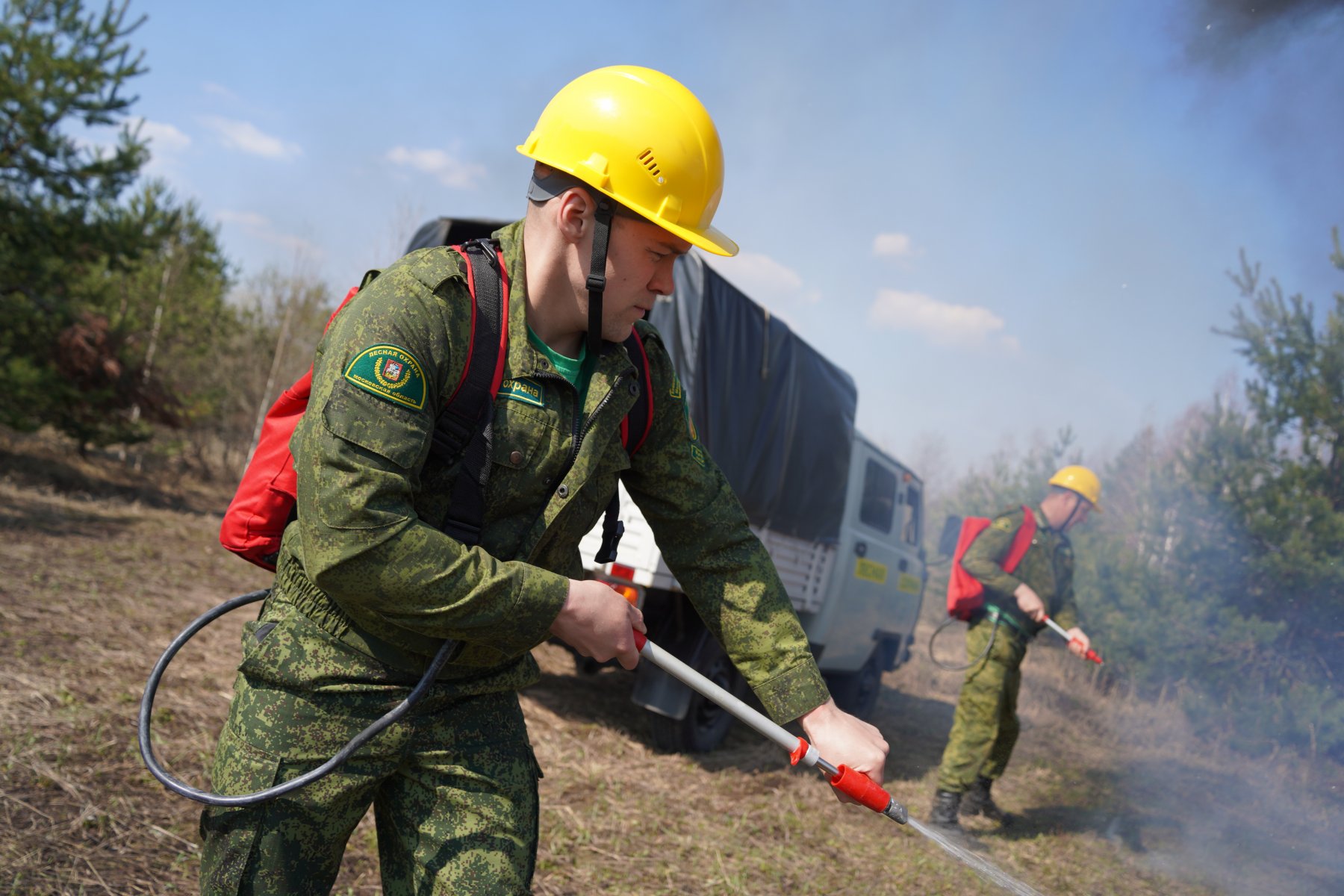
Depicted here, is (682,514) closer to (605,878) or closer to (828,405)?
(605,878)

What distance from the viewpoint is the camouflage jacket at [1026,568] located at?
5.63 metres

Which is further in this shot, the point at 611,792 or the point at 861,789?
the point at 611,792

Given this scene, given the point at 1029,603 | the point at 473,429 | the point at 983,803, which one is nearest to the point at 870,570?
the point at 1029,603

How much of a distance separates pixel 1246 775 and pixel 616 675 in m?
5.54

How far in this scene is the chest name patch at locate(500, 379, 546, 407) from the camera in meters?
1.69

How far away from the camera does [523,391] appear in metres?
1.70

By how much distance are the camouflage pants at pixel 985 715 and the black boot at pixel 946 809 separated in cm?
4

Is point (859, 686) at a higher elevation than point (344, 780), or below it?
below

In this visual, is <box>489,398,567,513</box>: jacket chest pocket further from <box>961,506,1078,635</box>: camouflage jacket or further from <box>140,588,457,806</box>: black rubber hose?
<box>961,506,1078,635</box>: camouflage jacket

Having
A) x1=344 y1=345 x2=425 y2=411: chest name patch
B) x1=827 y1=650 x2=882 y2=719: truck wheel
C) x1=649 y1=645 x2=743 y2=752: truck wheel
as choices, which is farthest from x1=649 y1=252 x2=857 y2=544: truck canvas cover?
x1=344 y1=345 x2=425 y2=411: chest name patch

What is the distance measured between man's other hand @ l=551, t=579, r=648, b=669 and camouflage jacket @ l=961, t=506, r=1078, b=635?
4.49 metres

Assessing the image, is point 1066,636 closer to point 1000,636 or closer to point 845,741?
point 1000,636

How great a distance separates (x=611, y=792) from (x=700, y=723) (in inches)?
50.3

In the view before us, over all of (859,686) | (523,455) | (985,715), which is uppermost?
(523,455)
